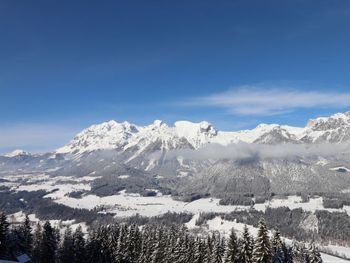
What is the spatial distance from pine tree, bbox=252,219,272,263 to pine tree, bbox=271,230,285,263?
38.2m

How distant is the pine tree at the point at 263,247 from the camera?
74.6 metres

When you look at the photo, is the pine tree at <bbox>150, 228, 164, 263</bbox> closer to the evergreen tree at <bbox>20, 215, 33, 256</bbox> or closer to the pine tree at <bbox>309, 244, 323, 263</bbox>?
the evergreen tree at <bbox>20, 215, 33, 256</bbox>

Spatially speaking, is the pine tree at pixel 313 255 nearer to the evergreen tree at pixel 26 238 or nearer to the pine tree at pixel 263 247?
the pine tree at pixel 263 247

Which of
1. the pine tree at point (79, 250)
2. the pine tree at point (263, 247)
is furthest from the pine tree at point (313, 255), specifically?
the pine tree at point (79, 250)

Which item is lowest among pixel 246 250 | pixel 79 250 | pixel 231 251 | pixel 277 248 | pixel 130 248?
pixel 130 248

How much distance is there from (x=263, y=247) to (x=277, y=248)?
50634mm

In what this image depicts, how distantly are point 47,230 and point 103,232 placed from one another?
2651cm

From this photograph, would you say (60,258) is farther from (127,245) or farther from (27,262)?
(127,245)

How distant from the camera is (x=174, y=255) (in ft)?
430

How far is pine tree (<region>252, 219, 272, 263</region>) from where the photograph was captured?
74.6m

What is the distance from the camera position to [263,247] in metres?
75.1

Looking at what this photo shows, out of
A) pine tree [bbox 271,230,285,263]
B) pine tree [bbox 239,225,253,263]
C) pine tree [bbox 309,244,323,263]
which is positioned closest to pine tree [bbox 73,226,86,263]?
pine tree [bbox 271,230,285,263]

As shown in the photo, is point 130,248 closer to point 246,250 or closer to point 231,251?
point 231,251

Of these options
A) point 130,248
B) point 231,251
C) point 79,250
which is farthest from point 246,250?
point 79,250
